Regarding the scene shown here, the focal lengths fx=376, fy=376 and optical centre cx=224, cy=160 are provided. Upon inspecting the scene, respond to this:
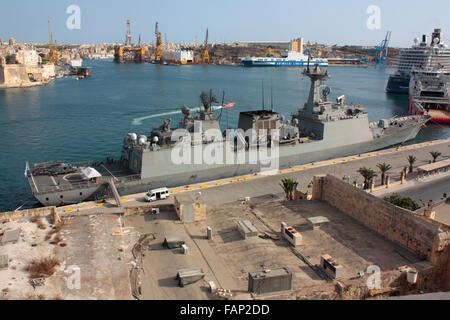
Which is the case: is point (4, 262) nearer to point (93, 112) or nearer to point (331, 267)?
point (331, 267)

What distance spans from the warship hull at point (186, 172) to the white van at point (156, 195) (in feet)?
9.69

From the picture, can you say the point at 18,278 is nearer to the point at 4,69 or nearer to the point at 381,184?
the point at 381,184

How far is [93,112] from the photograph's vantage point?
54031 millimetres

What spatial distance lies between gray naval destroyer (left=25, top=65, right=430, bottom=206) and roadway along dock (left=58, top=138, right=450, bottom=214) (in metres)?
1.68

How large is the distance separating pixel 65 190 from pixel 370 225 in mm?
15656

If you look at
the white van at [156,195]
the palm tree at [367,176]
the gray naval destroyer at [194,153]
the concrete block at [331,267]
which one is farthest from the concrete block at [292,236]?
the palm tree at [367,176]

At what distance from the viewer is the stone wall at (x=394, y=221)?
33.3ft

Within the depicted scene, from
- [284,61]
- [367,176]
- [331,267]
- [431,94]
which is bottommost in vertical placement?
[331,267]

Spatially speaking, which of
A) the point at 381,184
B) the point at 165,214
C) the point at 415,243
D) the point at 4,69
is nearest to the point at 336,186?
the point at 415,243

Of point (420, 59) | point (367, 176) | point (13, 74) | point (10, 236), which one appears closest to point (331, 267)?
point (10, 236)

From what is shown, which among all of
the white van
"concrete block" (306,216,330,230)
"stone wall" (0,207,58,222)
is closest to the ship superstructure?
the white van

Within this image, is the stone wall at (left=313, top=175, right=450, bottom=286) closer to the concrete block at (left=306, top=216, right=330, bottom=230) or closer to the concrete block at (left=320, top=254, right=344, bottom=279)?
the concrete block at (left=306, top=216, right=330, bottom=230)

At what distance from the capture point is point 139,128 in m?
44.2

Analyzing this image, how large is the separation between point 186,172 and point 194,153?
1263 millimetres
